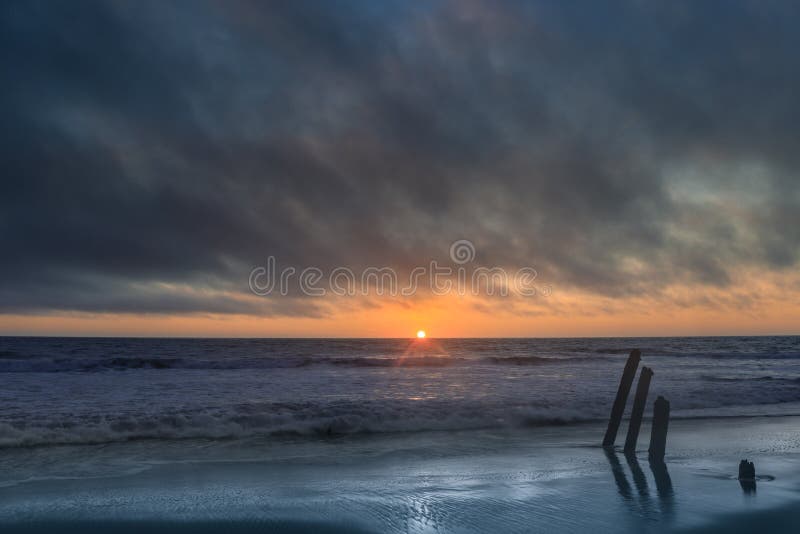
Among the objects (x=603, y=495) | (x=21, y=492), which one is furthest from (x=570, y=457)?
(x=21, y=492)

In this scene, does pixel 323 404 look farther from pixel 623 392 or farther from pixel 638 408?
pixel 638 408

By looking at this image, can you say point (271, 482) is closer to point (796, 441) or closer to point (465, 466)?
point (465, 466)

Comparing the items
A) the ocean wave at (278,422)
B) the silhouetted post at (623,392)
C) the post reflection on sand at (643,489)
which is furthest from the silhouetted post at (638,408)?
the ocean wave at (278,422)

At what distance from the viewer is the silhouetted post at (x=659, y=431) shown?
33.3ft

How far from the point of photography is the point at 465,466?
403 inches

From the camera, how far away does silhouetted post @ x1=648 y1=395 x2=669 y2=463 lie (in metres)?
10.2

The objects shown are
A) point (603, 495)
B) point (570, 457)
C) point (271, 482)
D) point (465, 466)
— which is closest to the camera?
point (603, 495)

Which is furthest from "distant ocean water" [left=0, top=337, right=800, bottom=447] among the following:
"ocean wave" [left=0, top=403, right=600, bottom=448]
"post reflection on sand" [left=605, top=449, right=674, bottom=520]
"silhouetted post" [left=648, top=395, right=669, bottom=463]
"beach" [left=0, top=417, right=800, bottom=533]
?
"post reflection on sand" [left=605, top=449, right=674, bottom=520]

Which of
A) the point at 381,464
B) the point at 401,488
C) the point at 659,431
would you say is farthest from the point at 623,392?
the point at 401,488

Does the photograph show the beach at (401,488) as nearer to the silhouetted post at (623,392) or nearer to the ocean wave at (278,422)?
the silhouetted post at (623,392)

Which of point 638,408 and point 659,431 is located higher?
point 638,408

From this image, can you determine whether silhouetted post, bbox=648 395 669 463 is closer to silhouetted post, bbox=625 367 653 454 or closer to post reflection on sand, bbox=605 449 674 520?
post reflection on sand, bbox=605 449 674 520

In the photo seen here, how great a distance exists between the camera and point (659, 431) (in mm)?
10414

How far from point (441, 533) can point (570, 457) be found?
17.7 feet
